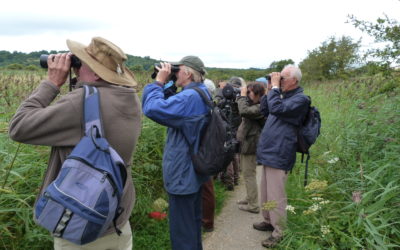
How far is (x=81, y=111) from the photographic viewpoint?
5.21 ft

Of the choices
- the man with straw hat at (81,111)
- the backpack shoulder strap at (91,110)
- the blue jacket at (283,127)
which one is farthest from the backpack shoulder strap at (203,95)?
the backpack shoulder strap at (91,110)

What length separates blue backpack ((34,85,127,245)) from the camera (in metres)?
1.46

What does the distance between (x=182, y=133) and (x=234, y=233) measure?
1897 mm

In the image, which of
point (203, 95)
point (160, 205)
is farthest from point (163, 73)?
point (160, 205)

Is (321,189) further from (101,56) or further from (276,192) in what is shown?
(101,56)

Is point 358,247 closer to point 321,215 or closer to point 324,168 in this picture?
point 321,215

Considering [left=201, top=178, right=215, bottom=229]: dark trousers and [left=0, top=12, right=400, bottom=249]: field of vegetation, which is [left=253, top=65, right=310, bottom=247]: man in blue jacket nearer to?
[left=0, top=12, right=400, bottom=249]: field of vegetation

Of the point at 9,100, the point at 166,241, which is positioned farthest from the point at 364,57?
the point at 9,100

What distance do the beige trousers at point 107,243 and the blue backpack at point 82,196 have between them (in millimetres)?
182

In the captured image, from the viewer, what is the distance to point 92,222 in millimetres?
1488

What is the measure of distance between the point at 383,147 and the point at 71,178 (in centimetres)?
328

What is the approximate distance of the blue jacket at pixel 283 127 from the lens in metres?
3.27

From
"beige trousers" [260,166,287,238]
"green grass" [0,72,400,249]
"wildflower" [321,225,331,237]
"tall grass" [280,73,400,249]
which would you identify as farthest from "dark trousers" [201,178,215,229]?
"wildflower" [321,225,331,237]

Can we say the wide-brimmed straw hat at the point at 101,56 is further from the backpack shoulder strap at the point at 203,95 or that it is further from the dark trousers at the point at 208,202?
the dark trousers at the point at 208,202
